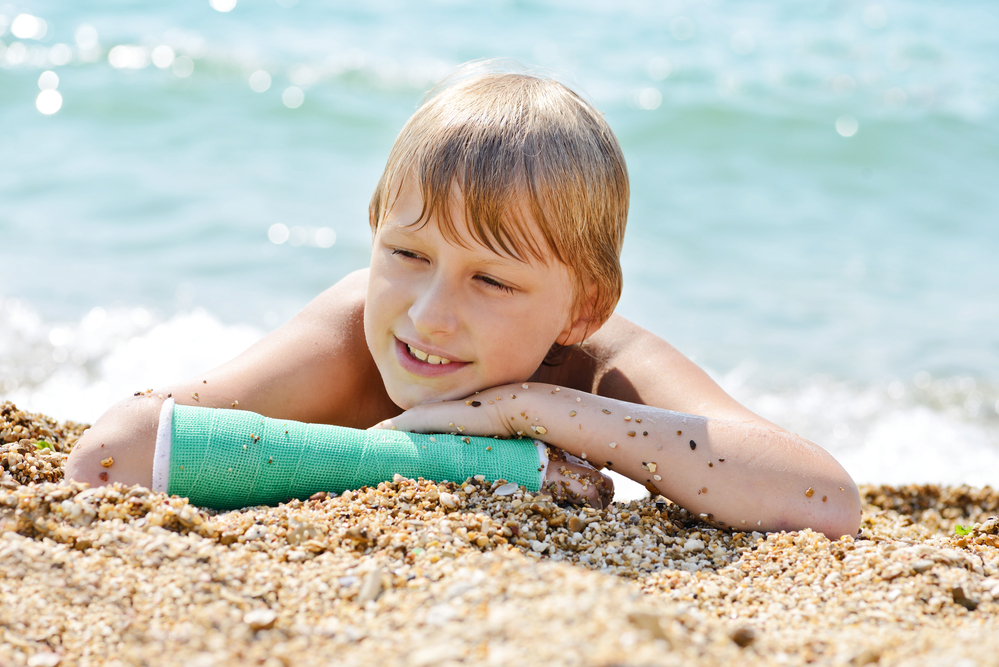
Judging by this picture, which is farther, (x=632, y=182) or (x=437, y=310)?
(x=632, y=182)

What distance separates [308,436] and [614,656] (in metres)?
1.37

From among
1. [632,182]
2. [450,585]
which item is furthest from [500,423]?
[632,182]

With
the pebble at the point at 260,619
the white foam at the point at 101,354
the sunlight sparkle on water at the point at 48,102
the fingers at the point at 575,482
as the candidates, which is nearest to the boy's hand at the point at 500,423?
the fingers at the point at 575,482

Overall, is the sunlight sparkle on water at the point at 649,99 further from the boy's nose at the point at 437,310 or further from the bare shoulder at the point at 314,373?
the boy's nose at the point at 437,310

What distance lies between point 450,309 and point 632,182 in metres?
7.32

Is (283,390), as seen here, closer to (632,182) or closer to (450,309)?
(450,309)

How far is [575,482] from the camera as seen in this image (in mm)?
2516

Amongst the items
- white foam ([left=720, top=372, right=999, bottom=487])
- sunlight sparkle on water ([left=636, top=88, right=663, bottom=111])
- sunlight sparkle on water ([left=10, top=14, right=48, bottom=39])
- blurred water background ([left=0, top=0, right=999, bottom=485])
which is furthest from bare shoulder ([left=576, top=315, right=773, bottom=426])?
sunlight sparkle on water ([left=10, top=14, right=48, bottom=39])

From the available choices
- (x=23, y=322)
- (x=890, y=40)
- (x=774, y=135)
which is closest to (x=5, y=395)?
(x=23, y=322)

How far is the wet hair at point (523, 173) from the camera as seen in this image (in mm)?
2541

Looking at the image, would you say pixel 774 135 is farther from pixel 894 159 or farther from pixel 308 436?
pixel 308 436

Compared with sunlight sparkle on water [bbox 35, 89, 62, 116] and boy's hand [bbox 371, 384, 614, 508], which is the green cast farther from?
sunlight sparkle on water [bbox 35, 89, 62, 116]

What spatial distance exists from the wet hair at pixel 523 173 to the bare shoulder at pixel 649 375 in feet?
1.13

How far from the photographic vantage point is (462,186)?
2537 millimetres
